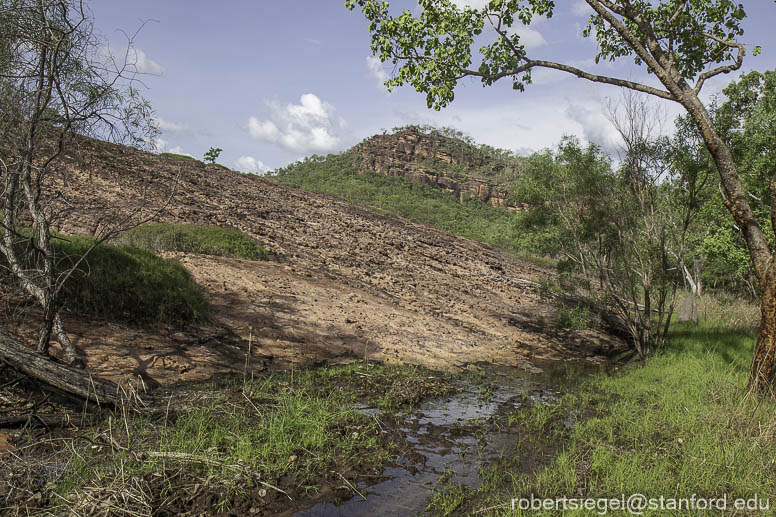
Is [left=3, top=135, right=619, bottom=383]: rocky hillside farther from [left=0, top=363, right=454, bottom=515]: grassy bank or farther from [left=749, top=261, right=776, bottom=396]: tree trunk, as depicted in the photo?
[left=749, top=261, right=776, bottom=396]: tree trunk

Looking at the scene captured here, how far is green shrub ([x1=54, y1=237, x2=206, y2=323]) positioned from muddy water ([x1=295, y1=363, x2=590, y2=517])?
505 cm

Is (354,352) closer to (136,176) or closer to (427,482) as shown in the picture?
(427,482)

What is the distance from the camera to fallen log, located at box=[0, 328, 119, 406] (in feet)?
17.4

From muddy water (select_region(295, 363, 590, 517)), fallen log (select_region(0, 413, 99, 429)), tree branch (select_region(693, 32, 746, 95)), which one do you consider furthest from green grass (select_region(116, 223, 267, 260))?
tree branch (select_region(693, 32, 746, 95))

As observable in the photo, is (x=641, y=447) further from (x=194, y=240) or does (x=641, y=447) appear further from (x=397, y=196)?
(x=397, y=196)

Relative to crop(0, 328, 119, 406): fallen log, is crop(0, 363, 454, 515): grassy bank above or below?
below

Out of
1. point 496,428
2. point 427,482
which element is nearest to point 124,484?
point 427,482

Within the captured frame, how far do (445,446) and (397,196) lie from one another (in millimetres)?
65698

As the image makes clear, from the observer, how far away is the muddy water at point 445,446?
4.58 m

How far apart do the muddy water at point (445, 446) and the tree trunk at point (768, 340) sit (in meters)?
3.28

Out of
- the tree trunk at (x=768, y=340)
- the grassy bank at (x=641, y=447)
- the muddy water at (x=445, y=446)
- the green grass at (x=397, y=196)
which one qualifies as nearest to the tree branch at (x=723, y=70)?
the tree trunk at (x=768, y=340)

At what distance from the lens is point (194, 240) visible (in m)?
15.6

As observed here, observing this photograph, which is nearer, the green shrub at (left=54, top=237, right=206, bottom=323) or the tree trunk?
the tree trunk

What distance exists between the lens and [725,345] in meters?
11.9
